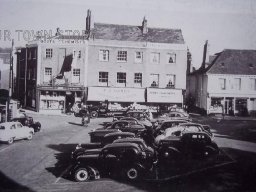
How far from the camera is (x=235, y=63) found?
12719mm

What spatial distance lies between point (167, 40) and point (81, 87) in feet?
23.1

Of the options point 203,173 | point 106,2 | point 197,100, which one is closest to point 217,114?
point 197,100

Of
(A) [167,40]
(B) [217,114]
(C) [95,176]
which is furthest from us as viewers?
(A) [167,40]

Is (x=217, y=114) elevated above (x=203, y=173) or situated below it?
above

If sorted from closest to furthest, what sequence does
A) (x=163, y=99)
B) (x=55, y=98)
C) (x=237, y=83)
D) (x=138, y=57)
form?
(x=237, y=83) → (x=55, y=98) → (x=163, y=99) → (x=138, y=57)

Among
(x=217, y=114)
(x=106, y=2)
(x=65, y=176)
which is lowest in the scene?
(x=65, y=176)

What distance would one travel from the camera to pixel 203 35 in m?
10.6

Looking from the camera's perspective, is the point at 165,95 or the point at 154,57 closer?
the point at 165,95

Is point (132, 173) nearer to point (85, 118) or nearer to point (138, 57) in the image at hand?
point (85, 118)

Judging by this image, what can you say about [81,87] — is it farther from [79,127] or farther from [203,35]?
[203,35]

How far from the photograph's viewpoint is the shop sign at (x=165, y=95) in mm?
19141

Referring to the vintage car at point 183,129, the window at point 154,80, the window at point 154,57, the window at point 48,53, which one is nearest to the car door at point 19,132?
the vintage car at point 183,129

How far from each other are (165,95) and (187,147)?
873cm

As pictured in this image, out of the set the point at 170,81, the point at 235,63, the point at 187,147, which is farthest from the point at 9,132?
the point at 170,81
